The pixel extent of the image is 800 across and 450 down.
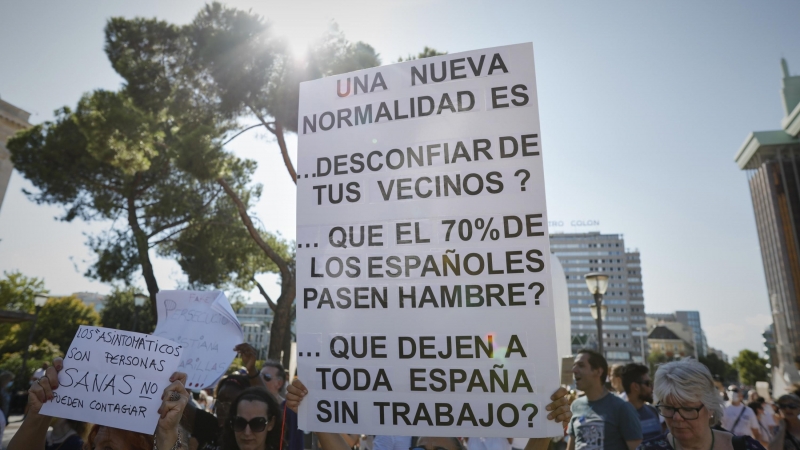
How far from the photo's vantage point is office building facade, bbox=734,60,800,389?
240 ft

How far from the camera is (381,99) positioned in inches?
105

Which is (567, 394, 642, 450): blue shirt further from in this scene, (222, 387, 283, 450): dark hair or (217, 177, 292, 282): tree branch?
A: (217, 177, 292, 282): tree branch

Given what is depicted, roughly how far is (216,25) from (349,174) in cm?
1324

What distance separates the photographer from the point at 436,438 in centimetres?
244

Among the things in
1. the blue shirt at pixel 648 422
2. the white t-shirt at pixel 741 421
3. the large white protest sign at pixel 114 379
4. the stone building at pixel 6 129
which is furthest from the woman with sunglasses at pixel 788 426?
the stone building at pixel 6 129

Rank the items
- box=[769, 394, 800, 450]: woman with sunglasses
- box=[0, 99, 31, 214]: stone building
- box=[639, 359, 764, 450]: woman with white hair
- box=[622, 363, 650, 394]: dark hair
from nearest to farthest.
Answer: box=[639, 359, 764, 450]: woman with white hair → box=[769, 394, 800, 450]: woman with sunglasses → box=[622, 363, 650, 394]: dark hair → box=[0, 99, 31, 214]: stone building

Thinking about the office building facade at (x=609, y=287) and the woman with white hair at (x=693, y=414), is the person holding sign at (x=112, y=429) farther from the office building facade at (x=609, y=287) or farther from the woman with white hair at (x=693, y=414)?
the office building facade at (x=609, y=287)

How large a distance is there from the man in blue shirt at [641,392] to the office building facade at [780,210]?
80018 millimetres

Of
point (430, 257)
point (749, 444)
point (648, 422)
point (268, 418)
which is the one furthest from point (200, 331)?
point (648, 422)

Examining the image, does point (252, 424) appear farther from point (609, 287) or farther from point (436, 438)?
point (609, 287)

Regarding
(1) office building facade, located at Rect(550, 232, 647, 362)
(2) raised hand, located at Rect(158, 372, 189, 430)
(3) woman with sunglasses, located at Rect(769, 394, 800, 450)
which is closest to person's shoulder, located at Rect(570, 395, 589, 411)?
(3) woman with sunglasses, located at Rect(769, 394, 800, 450)

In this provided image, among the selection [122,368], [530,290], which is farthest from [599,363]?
[122,368]

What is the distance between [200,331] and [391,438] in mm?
1795

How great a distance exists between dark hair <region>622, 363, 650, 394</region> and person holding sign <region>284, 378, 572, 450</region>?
10.6ft
